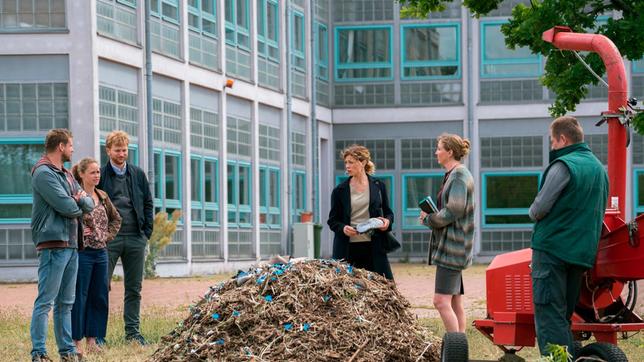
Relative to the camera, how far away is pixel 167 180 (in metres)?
28.7

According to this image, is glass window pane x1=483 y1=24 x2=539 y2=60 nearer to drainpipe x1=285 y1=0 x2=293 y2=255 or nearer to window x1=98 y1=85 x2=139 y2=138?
drainpipe x1=285 y1=0 x2=293 y2=255

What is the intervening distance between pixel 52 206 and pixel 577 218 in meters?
4.03

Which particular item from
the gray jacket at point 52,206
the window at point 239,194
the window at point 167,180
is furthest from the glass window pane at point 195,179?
the gray jacket at point 52,206

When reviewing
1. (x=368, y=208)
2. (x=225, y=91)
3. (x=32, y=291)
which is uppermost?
(x=225, y=91)

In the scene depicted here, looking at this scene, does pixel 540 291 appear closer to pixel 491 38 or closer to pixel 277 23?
pixel 277 23

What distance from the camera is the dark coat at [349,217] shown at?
38.4 feet

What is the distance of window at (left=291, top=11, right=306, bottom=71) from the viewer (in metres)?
37.2

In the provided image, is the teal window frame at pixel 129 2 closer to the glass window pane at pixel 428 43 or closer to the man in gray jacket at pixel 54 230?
the glass window pane at pixel 428 43

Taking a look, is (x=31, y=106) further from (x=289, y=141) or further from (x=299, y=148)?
(x=299, y=148)

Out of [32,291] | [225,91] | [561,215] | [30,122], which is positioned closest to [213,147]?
[225,91]

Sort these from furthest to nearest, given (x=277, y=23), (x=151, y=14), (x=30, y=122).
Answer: (x=277, y=23), (x=151, y=14), (x=30, y=122)

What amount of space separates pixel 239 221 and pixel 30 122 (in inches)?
345

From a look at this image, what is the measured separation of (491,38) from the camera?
131 ft

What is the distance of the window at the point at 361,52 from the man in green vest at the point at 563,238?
32.3m
